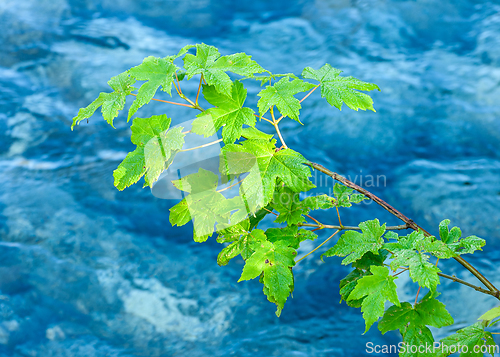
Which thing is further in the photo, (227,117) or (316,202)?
(316,202)

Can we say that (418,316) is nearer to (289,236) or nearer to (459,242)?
(459,242)

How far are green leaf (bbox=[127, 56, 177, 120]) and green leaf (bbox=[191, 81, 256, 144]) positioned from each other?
0.39 ft

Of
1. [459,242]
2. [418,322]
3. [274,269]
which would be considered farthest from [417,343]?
[274,269]

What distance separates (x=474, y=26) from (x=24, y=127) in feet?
15.2

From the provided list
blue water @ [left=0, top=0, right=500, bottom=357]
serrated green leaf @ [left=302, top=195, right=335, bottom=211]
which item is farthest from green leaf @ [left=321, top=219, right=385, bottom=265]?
blue water @ [left=0, top=0, right=500, bottom=357]

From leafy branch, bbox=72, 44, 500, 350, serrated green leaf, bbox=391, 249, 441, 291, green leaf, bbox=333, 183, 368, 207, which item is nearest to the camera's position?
serrated green leaf, bbox=391, 249, 441, 291

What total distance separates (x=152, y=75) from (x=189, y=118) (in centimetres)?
248

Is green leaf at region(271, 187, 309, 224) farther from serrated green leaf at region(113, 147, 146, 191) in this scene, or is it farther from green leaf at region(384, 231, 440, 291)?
serrated green leaf at region(113, 147, 146, 191)

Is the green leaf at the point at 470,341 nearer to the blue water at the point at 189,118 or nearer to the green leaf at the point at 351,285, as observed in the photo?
the green leaf at the point at 351,285

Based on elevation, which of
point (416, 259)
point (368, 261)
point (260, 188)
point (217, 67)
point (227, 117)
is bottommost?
point (368, 261)

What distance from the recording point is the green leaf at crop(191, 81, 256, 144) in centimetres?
96

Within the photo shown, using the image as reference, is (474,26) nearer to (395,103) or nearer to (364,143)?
(395,103)

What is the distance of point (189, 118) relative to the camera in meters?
3.45

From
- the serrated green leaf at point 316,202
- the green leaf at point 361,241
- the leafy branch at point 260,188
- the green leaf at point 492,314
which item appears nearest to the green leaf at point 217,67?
the leafy branch at point 260,188
